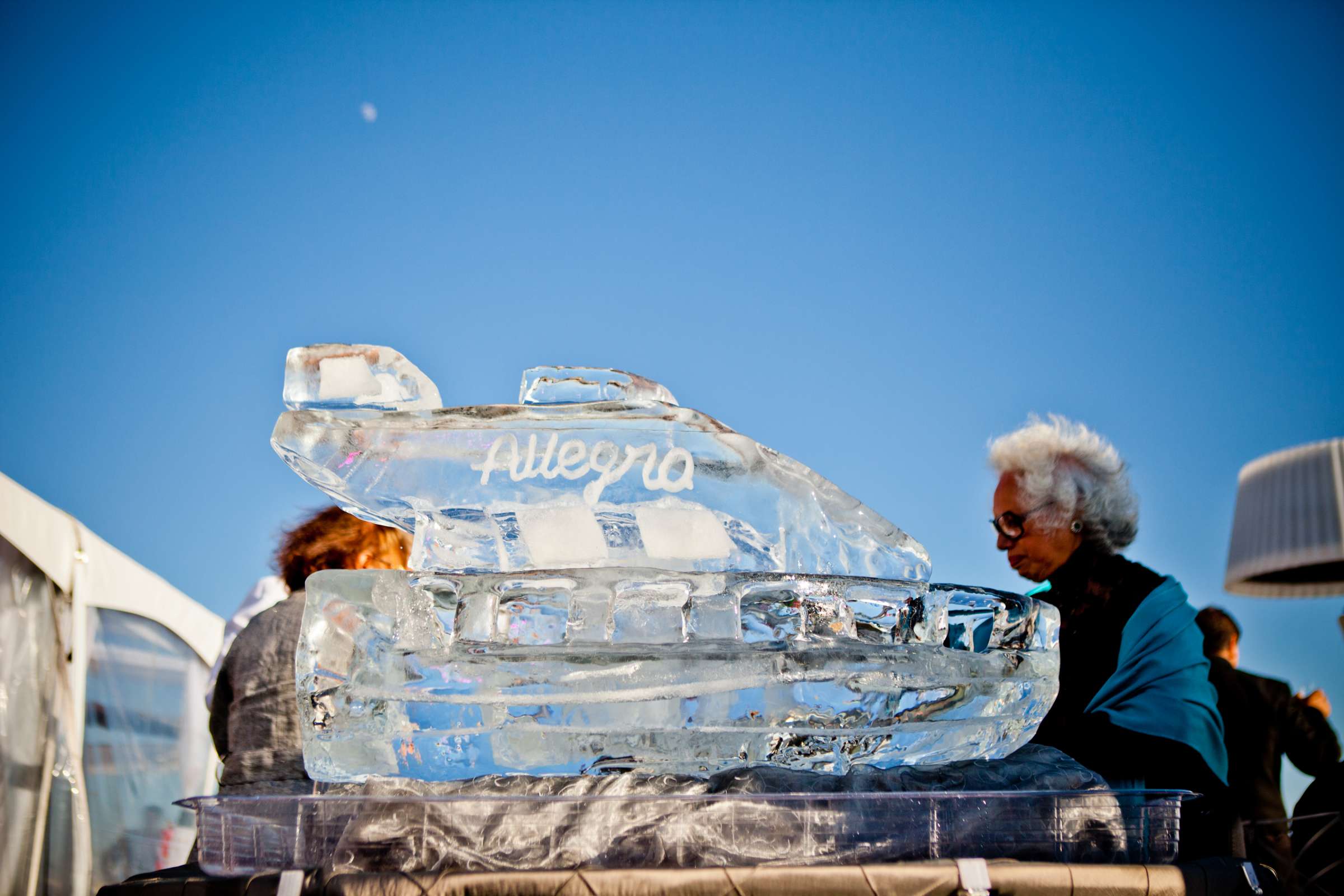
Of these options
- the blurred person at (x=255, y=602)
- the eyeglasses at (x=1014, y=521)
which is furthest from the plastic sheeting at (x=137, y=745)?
the eyeglasses at (x=1014, y=521)

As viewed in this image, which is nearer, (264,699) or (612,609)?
(612,609)

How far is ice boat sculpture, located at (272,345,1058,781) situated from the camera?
684 millimetres

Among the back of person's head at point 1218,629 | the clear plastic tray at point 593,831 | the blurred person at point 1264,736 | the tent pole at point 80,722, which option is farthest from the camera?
the tent pole at point 80,722

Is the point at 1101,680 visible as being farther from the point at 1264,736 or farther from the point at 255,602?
the point at 255,602

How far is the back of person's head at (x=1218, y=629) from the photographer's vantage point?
2.84 meters

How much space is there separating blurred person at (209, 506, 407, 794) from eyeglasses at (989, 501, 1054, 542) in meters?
1.14

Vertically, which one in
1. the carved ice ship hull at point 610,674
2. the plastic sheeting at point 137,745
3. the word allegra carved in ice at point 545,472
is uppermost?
the word allegra carved in ice at point 545,472

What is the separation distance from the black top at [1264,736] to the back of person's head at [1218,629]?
31cm

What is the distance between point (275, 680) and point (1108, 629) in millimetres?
1208

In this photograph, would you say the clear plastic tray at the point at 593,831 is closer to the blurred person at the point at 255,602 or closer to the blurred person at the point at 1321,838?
the blurred person at the point at 1321,838

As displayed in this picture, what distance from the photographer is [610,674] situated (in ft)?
2.23

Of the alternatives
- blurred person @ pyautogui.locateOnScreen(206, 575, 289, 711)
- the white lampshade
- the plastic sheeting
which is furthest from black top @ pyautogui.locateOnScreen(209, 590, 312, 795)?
the plastic sheeting

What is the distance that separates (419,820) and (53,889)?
3855 mm

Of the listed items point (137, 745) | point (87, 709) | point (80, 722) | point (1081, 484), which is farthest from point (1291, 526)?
point (137, 745)
